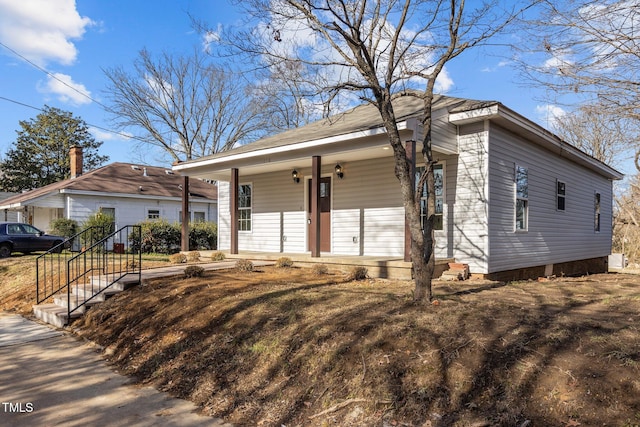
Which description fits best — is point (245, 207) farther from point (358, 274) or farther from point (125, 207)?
point (125, 207)

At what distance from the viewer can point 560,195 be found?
38.7 ft

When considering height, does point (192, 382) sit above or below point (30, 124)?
below

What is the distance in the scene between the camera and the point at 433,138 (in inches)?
322

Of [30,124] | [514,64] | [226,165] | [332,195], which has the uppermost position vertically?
[30,124]

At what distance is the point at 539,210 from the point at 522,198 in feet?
3.58

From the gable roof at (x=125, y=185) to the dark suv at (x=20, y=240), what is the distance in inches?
119

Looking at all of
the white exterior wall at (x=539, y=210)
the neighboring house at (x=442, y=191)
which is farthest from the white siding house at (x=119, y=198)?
the white exterior wall at (x=539, y=210)

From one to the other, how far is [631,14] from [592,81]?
34.5 inches

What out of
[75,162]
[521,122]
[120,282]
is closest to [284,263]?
[120,282]

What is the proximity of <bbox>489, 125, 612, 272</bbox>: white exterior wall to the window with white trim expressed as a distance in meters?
0.16

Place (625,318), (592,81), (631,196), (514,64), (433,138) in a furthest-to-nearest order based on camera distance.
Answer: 1. (631,196)
2. (433,138)
3. (514,64)
4. (592,81)
5. (625,318)

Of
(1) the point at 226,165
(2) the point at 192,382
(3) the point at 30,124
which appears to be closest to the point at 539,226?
(1) the point at 226,165

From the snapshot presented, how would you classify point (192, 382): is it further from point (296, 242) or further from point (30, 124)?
point (30, 124)

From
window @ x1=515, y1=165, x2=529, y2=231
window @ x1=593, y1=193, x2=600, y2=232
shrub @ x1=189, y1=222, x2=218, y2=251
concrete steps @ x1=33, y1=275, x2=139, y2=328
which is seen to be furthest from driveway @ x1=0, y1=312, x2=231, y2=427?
window @ x1=593, y1=193, x2=600, y2=232
